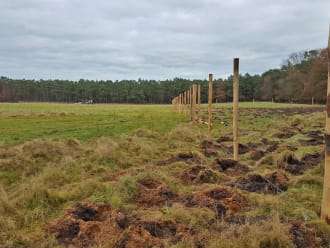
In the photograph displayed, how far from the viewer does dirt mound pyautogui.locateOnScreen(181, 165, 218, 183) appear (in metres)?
6.51

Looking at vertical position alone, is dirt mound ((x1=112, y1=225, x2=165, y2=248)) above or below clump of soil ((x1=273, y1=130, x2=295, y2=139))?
below

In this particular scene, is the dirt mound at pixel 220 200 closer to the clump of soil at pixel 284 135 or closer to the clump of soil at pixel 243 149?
the clump of soil at pixel 243 149

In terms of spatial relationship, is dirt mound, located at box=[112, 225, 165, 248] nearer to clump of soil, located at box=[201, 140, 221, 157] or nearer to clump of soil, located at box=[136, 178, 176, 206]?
clump of soil, located at box=[136, 178, 176, 206]

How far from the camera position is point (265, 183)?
242 inches

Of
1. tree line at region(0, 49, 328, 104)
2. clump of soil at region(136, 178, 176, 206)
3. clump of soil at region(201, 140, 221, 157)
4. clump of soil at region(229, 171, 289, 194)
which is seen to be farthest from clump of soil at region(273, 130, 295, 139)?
tree line at region(0, 49, 328, 104)

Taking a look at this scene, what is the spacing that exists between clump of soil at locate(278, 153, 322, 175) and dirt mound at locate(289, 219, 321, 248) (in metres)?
3.36

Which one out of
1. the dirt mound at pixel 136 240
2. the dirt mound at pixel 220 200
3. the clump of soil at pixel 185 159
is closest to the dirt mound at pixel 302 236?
the dirt mound at pixel 220 200

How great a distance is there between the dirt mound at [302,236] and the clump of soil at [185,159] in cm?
451

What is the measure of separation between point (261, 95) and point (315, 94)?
1233 inches

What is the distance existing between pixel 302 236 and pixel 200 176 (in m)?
2.89

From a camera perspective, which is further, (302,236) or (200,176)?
(200,176)

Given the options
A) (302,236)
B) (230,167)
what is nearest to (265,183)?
(230,167)

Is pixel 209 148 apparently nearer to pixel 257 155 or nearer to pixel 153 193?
pixel 257 155

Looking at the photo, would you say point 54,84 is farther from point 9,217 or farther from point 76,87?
point 9,217
